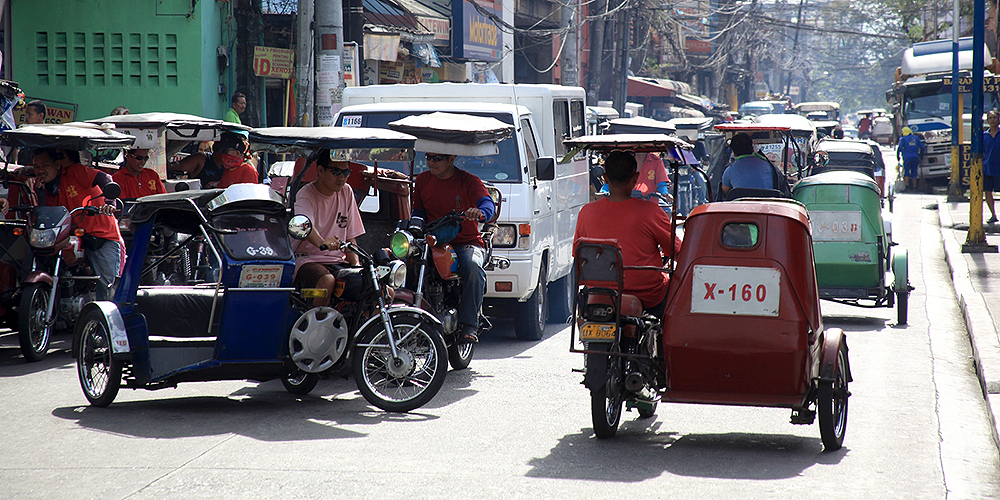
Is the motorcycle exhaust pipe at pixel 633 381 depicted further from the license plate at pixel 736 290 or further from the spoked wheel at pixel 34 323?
the spoked wheel at pixel 34 323

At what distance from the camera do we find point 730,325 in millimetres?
5855

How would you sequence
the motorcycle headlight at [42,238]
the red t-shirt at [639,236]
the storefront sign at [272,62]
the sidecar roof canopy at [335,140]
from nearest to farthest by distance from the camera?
the red t-shirt at [639,236]
the sidecar roof canopy at [335,140]
the motorcycle headlight at [42,238]
the storefront sign at [272,62]

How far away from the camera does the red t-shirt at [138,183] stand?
33.0 ft

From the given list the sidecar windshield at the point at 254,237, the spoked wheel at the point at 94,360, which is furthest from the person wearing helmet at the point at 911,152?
the spoked wheel at the point at 94,360

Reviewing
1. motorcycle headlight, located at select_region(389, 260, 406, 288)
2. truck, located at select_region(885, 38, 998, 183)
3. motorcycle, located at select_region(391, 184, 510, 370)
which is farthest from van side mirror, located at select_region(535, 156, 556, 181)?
truck, located at select_region(885, 38, 998, 183)

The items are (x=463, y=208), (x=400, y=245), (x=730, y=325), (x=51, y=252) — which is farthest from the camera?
(x=51, y=252)

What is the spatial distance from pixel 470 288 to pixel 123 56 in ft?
34.2

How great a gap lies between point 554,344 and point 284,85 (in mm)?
11155

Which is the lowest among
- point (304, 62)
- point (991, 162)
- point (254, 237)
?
point (254, 237)

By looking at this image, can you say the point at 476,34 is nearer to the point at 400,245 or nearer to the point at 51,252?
the point at 51,252

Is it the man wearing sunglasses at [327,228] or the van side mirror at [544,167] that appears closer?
the man wearing sunglasses at [327,228]

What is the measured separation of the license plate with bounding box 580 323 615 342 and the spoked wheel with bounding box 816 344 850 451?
113 centimetres

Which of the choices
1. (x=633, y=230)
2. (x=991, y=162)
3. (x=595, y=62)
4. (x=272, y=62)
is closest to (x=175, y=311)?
(x=633, y=230)

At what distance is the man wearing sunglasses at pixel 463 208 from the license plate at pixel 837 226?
4.04 m
